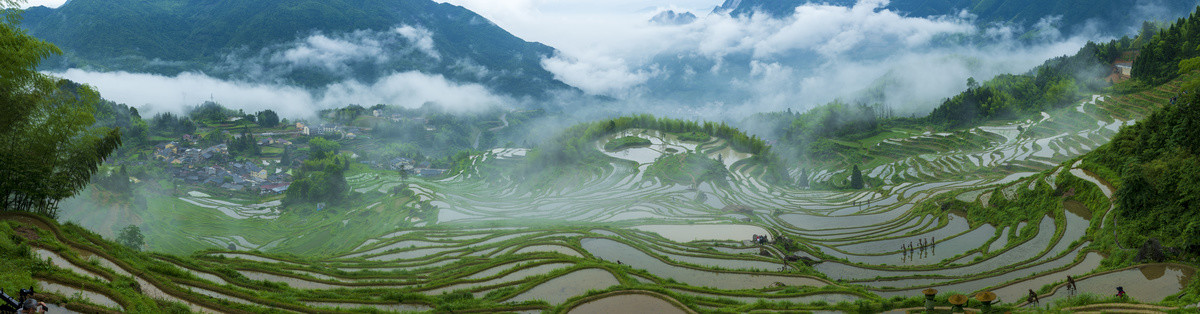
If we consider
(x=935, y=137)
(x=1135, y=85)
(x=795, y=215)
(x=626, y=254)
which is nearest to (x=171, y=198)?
(x=626, y=254)

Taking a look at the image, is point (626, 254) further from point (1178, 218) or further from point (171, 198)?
point (171, 198)

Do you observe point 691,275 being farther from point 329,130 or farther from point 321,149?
point 329,130

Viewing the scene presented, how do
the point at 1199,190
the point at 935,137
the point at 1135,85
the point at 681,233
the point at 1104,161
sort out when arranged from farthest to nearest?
the point at 935,137 < the point at 1135,85 < the point at 681,233 < the point at 1104,161 < the point at 1199,190

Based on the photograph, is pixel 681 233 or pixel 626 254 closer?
pixel 626 254

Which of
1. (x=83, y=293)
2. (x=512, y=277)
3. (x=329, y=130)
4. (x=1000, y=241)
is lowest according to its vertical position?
(x=1000, y=241)

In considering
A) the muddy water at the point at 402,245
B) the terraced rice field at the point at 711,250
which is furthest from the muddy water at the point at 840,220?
the muddy water at the point at 402,245

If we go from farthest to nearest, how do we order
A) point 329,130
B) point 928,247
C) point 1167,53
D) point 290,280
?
1. point 329,130
2. point 1167,53
3. point 928,247
4. point 290,280

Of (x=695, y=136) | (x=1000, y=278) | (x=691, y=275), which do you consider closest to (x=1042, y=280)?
(x=1000, y=278)
